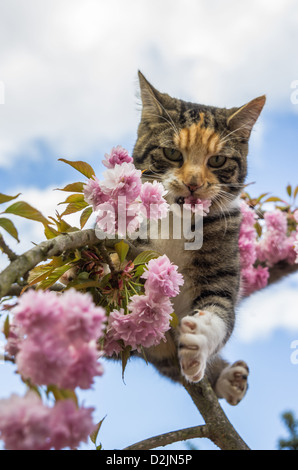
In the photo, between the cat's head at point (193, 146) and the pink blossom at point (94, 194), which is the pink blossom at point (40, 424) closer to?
the pink blossom at point (94, 194)

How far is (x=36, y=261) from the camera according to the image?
0.94 meters

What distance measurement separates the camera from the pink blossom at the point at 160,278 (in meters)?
1.20

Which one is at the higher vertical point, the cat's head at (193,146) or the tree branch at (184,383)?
the cat's head at (193,146)

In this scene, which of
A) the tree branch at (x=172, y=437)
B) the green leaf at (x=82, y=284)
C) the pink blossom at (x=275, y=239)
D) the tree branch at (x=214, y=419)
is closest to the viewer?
the green leaf at (x=82, y=284)

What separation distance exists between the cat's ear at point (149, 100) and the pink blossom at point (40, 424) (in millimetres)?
1611

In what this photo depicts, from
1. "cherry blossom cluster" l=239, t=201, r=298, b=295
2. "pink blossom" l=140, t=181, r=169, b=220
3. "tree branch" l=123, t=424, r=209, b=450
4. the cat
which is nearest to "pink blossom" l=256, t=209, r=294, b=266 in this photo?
"cherry blossom cluster" l=239, t=201, r=298, b=295

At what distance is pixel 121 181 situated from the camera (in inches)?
47.1

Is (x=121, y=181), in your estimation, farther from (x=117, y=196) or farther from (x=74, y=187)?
(x=74, y=187)

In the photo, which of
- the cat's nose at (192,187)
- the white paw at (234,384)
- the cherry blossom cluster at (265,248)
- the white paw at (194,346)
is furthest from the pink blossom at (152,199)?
the cherry blossom cluster at (265,248)

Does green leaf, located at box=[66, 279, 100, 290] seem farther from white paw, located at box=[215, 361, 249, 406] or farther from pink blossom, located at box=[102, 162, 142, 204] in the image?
white paw, located at box=[215, 361, 249, 406]

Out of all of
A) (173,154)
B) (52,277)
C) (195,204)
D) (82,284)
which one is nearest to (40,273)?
(52,277)

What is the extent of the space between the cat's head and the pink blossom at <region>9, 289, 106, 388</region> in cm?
115

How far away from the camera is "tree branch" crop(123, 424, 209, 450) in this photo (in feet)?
4.93

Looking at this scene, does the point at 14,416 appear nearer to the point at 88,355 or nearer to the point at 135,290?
the point at 88,355
